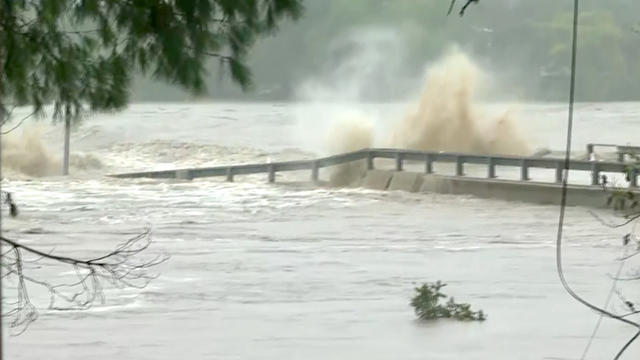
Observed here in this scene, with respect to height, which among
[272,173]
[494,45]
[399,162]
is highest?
[494,45]

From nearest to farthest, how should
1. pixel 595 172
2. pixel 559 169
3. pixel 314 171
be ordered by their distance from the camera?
pixel 595 172 < pixel 559 169 < pixel 314 171

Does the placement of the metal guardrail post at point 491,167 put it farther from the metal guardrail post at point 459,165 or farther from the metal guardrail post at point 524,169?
the metal guardrail post at point 524,169

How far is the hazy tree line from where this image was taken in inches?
1267

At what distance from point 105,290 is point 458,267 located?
19.3 feet

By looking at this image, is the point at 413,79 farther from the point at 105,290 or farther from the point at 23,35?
the point at 23,35

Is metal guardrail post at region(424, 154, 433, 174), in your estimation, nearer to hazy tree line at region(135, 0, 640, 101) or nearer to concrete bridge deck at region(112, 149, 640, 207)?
concrete bridge deck at region(112, 149, 640, 207)

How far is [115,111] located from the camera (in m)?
6.08

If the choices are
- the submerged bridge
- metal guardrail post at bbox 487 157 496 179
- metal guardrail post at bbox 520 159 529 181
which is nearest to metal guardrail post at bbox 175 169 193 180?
the submerged bridge

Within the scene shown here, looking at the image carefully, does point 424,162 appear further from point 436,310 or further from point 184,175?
point 436,310

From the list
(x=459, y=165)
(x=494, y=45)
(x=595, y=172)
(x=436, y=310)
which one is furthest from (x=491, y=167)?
(x=494, y=45)

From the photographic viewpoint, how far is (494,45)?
52156mm

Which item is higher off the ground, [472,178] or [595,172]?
[595,172]

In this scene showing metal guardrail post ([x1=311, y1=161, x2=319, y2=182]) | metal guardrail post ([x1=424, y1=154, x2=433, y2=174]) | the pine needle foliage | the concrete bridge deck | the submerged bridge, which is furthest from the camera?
metal guardrail post ([x1=311, y1=161, x2=319, y2=182])

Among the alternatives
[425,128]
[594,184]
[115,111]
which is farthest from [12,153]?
[115,111]
